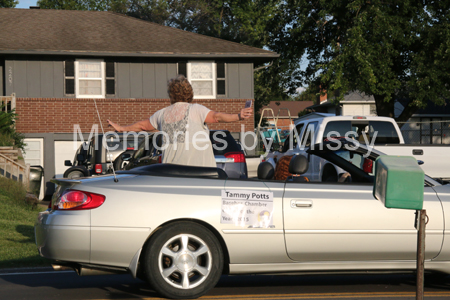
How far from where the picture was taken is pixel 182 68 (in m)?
23.5

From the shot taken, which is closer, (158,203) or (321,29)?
(158,203)

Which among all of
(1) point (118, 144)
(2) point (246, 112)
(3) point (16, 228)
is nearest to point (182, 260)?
(2) point (246, 112)

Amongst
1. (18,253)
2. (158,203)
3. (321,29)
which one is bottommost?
(18,253)

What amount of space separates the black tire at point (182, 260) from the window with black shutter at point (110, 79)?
18444mm

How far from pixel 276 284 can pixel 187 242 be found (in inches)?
59.0

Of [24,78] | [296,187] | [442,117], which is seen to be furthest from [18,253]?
[442,117]

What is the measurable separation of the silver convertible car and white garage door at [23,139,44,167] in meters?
18.0

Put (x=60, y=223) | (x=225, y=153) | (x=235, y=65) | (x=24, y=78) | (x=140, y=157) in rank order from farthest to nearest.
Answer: (x=235, y=65), (x=24, y=78), (x=140, y=157), (x=225, y=153), (x=60, y=223)

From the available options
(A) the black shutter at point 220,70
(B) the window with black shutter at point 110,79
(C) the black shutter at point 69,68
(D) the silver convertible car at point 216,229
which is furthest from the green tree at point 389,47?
(D) the silver convertible car at point 216,229

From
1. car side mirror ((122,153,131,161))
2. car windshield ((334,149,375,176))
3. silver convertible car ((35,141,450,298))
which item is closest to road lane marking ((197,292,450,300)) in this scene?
silver convertible car ((35,141,450,298))

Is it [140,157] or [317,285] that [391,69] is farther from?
Result: [317,285]

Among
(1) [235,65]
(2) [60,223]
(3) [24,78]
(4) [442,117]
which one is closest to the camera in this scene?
(2) [60,223]

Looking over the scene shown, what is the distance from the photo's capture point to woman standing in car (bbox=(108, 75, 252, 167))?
6.16m

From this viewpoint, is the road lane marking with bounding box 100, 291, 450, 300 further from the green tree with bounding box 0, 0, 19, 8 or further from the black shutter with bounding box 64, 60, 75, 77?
the green tree with bounding box 0, 0, 19, 8
